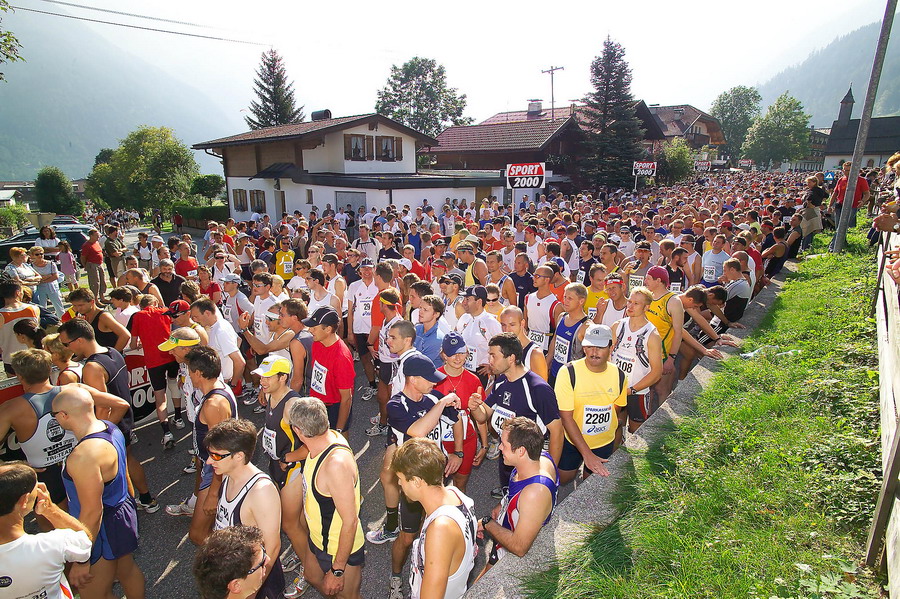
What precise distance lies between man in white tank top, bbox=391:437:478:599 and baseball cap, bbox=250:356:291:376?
1.56 m

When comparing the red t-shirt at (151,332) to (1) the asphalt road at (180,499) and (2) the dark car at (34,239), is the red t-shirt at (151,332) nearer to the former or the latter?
(1) the asphalt road at (180,499)

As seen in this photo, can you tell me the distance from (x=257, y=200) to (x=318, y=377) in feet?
87.2

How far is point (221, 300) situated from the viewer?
7680 mm

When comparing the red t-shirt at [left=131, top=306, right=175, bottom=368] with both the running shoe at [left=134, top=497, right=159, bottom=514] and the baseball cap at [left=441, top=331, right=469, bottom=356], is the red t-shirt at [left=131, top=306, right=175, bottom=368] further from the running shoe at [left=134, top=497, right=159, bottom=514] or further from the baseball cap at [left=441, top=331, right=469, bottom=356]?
the baseball cap at [left=441, top=331, right=469, bottom=356]

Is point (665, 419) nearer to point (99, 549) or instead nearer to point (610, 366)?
point (610, 366)

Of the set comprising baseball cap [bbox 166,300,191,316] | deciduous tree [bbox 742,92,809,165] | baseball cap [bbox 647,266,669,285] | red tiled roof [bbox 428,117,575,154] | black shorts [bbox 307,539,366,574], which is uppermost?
deciduous tree [bbox 742,92,809,165]

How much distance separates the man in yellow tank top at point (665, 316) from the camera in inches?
222

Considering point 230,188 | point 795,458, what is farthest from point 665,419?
point 230,188

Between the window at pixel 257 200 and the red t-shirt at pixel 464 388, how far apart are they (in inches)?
1053

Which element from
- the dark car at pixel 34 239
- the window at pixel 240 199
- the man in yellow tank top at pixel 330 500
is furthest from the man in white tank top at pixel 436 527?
the window at pixel 240 199

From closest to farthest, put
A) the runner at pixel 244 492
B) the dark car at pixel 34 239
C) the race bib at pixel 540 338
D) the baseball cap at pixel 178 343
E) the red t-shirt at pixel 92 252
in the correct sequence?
the runner at pixel 244 492 → the baseball cap at pixel 178 343 → the race bib at pixel 540 338 → the red t-shirt at pixel 92 252 → the dark car at pixel 34 239

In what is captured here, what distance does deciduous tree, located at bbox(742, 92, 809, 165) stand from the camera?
82062 mm

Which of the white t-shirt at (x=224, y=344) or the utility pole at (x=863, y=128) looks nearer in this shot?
the white t-shirt at (x=224, y=344)

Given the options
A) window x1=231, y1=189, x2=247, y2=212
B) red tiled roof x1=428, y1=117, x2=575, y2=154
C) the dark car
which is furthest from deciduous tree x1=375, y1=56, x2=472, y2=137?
the dark car
